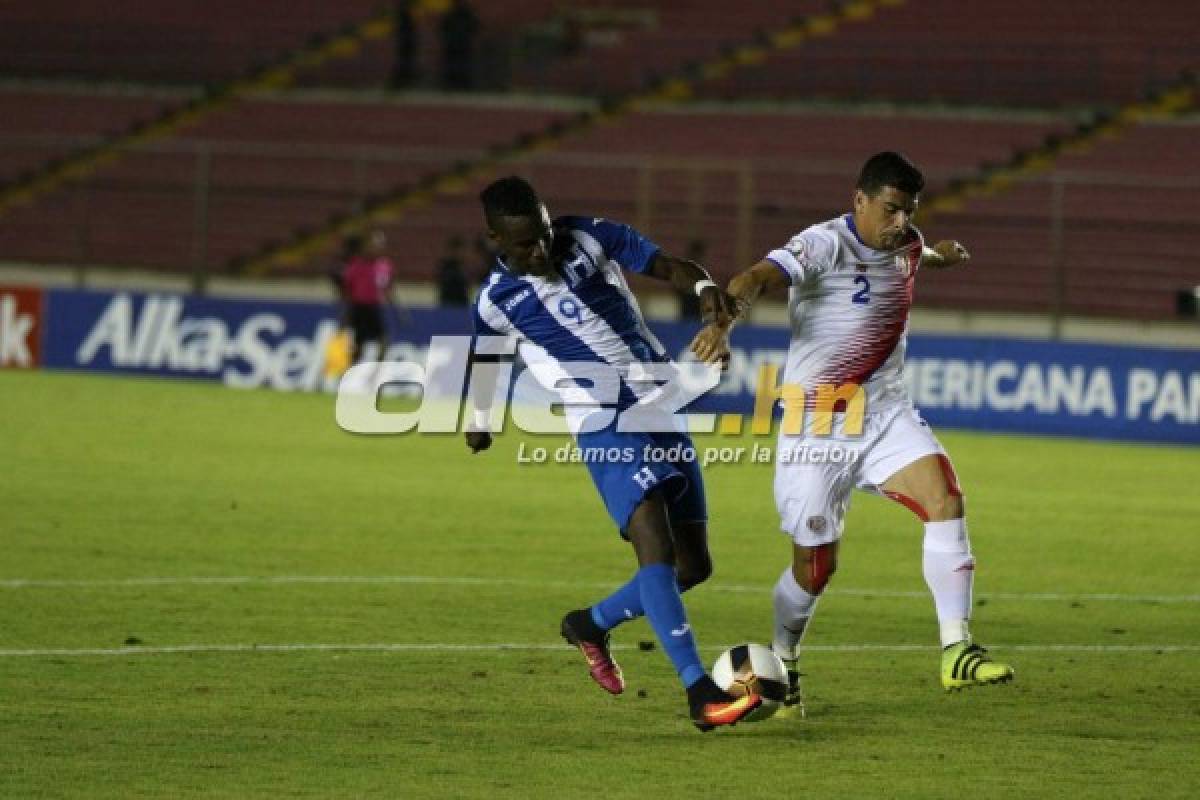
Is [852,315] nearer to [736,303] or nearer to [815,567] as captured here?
[736,303]

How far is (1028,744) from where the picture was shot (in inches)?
347

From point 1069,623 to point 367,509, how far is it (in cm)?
634

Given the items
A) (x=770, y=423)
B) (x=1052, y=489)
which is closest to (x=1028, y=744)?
(x=1052, y=489)

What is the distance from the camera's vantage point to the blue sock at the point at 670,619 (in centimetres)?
879

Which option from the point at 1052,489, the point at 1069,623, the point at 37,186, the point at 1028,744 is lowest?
the point at 37,186

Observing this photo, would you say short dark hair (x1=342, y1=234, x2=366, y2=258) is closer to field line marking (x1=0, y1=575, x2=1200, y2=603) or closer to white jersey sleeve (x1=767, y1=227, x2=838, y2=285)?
field line marking (x1=0, y1=575, x2=1200, y2=603)

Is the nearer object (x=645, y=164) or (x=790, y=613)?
(x=790, y=613)

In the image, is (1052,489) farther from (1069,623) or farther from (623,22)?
(623,22)

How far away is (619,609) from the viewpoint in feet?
31.2

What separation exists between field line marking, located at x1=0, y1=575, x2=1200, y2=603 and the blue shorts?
402 cm

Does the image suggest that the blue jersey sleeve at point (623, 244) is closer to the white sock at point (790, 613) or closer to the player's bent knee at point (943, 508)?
the white sock at point (790, 613)

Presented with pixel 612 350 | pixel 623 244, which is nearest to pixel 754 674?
pixel 612 350

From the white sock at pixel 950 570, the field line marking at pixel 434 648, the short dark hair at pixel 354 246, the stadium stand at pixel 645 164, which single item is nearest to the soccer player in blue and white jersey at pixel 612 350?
the white sock at pixel 950 570

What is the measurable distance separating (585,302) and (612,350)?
0.22 metres
